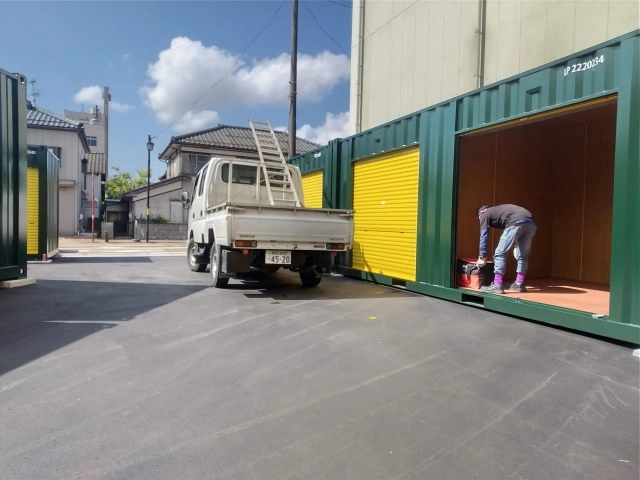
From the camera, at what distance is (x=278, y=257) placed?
7.34m

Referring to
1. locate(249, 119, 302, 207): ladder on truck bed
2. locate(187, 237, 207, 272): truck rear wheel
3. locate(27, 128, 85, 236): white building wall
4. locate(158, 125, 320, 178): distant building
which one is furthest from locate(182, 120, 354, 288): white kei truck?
locate(27, 128, 85, 236): white building wall

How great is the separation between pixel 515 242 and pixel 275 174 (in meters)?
4.92

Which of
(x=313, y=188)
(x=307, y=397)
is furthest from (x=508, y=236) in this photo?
(x=313, y=188)

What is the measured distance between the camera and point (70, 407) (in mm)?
3010

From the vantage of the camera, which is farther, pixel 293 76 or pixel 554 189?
pixel 293 76

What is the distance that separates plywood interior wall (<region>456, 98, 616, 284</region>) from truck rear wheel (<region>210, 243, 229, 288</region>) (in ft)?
14.5

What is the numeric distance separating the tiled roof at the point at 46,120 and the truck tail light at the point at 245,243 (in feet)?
90.4

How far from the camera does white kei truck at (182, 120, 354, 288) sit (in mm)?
7066

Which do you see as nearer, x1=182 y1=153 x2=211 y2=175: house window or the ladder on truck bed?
the ladder on truck bed

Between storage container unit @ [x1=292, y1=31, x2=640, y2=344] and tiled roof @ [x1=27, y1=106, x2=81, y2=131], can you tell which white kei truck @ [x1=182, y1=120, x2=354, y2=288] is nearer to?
storage container unit @ [x1=292, y1=31, x2=640, y2=344]

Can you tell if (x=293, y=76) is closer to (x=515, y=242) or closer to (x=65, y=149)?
(x=515, y=242)

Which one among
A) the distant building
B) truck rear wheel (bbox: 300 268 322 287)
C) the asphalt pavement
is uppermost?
the distant building

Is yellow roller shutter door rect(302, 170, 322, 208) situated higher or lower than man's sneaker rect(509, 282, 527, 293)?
higher

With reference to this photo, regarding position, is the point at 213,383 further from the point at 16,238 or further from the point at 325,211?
the point at 16,238
